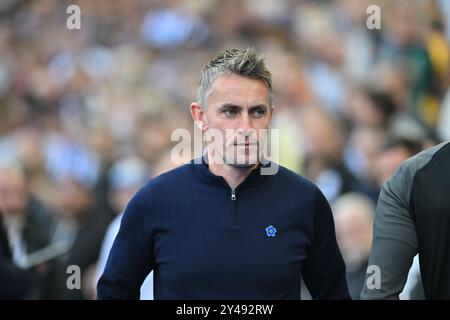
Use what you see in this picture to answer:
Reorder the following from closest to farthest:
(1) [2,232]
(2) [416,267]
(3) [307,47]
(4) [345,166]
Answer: (2) [416,267] < (1) [2,232] < (4) [345,166] < (3) [307,47]

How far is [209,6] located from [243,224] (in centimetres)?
513

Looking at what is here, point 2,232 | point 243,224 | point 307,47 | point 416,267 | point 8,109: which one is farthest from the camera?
point 8,109

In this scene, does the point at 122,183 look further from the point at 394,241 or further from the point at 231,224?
the point at 394,241

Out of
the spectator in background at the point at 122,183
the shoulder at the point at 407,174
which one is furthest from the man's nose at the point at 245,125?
the spectator in background at the point at 122,183

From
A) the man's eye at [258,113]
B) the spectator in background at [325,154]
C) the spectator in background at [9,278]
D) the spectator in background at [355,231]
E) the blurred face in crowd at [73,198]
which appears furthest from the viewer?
the blurred face in crowd at [73,198]

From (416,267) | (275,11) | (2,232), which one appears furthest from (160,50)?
(416,267)

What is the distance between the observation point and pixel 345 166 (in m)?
6.62

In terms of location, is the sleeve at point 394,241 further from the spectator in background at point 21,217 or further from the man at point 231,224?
the spectator in background at point 21,217

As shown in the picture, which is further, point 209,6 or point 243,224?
point 209,6

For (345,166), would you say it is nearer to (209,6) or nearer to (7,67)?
(209,6)

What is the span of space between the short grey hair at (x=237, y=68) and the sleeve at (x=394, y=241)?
541 millimetres

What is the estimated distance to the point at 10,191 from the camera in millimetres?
6879

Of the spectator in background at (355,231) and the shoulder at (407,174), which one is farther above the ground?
the shoulder at (407,174)

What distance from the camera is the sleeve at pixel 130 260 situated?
3.22 meters
